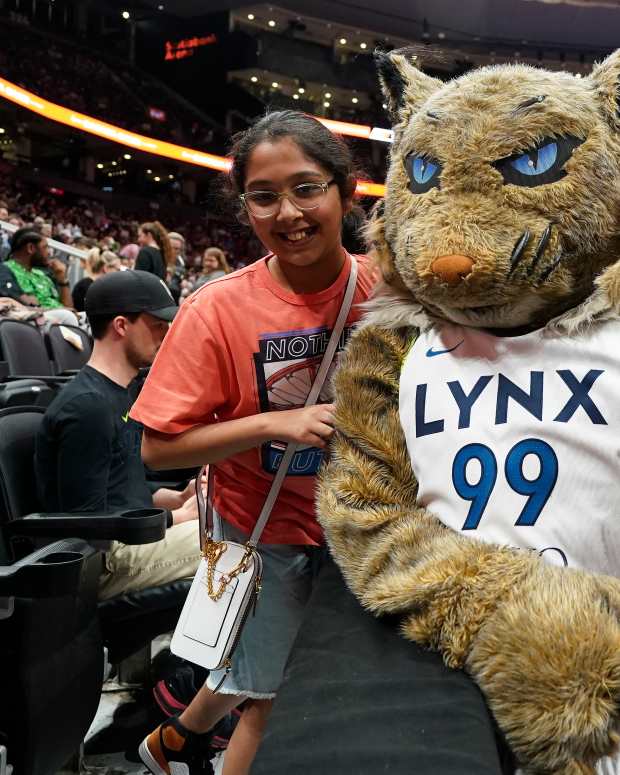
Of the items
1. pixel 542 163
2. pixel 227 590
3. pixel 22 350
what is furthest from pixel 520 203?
pixel 22 350

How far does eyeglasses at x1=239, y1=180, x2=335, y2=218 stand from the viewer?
1.35 m

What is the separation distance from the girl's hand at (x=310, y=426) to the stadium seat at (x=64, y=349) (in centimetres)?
294

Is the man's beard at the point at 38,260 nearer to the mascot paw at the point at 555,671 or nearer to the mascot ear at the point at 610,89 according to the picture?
the mascot ear at the point at 610,89

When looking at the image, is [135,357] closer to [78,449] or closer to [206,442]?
[78,449]

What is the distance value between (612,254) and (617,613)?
1.53 feet

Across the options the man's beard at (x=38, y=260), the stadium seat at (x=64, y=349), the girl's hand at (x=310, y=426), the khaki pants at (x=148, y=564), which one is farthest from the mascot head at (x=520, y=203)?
the man's beard at (x=38, y=260)

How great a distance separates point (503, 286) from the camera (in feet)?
3.26

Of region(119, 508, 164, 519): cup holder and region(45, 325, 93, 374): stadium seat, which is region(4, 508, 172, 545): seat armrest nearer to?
region(119, 508, 164, 519): cup holder

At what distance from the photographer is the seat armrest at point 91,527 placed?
1.63 metres

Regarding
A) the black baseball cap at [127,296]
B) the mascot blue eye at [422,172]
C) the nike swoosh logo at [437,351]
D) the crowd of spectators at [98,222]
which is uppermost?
the mascot blue eye at [422,172]

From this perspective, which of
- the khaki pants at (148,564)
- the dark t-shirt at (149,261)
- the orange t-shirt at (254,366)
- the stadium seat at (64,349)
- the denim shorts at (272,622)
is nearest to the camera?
the orange t-shirt at (254,366)

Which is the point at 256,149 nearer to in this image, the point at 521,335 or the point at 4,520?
the point at 521,335

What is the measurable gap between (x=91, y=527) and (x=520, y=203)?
3.55 feet

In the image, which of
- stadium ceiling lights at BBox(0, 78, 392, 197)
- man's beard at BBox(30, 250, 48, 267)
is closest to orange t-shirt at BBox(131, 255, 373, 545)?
man's beard at BBox(30, 250, 48, 267)
